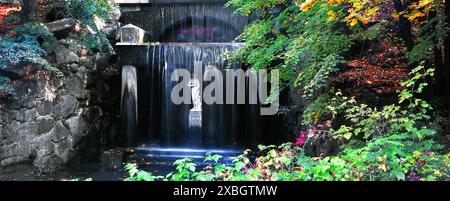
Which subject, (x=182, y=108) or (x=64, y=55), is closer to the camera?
(x=64, y=55)

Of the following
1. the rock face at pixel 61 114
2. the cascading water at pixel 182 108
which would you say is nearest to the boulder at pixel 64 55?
the rock face at pixel 61 114

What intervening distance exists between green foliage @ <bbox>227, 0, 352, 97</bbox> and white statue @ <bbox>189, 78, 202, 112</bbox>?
3.04 metres

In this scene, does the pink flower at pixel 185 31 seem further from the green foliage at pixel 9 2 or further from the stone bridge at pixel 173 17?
the green foliage at pixel 9 2

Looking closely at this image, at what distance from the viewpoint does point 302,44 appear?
5859 millimetres

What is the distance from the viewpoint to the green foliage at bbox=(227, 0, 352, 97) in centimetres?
556

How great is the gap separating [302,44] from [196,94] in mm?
5474

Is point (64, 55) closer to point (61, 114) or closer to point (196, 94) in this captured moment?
point (61, 114)

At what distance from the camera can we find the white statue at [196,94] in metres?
10.9

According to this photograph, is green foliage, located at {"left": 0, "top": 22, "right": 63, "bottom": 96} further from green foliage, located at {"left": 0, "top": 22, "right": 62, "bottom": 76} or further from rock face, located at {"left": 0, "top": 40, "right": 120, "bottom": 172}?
rock face, located at {"left": 0, "top": 40, "right": 120, "bottom": 172}

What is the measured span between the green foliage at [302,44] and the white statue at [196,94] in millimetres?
3037

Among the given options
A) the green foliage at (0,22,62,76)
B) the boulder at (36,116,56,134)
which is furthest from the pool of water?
Result: the green foliage at (0,22,62,76)

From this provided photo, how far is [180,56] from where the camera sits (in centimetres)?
1088

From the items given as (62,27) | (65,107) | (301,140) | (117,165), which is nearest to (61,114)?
(65,107)
